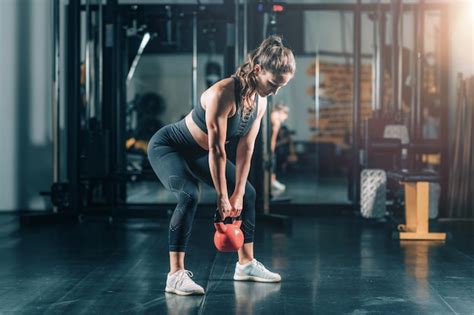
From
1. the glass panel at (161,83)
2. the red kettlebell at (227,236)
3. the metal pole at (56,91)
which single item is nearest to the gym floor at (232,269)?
the red kettlebell at (227,236)

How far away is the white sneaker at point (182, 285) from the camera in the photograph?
11.4 feet

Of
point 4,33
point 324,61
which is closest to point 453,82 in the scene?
point 324,61

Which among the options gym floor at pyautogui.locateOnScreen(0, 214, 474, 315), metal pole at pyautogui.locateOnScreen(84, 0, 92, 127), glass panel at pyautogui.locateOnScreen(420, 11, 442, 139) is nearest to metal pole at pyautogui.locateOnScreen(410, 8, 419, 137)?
glass panel at pyautogui.locateOnScreen(420, 11, 442, 139)

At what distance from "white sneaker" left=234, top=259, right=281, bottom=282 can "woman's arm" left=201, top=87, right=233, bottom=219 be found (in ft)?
1.85

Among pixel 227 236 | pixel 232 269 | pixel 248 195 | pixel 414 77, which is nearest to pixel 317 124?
pixel 414 77

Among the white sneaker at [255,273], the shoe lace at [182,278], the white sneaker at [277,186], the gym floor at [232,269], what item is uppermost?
the white sneaker at [277,186]

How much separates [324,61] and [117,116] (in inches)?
86.7

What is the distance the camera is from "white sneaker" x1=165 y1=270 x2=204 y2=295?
3.48 meters

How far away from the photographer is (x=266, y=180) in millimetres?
6438

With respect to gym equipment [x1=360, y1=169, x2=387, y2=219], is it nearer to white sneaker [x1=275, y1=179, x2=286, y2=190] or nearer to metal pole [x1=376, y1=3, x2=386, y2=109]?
metal pole [x1=376, y1=3, x2=386, y2=109]

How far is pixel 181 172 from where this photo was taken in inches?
137

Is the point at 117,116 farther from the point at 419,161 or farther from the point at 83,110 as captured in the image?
the point at 419,161

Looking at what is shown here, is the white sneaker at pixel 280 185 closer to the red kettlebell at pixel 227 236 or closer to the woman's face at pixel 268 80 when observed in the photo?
the red kettlebell at pixel 227 236

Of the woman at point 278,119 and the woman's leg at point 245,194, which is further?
the woman at point 278,119
